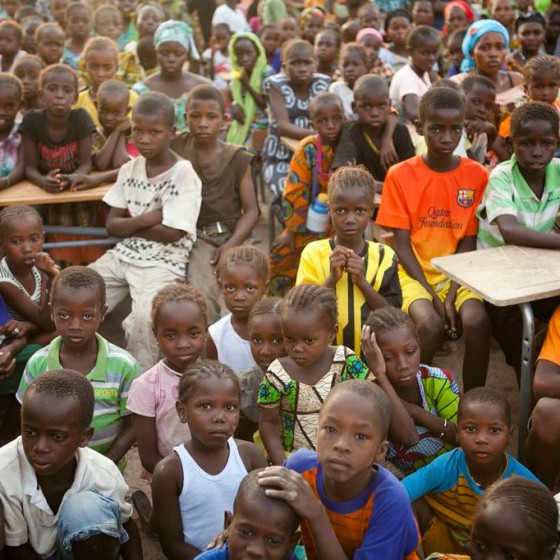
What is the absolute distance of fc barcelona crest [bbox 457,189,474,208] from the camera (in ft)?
13.0

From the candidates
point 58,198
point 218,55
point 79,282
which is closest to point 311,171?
point 58,198

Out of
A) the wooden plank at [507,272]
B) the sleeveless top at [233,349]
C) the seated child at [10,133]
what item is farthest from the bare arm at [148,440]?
the seated child at [10,133]

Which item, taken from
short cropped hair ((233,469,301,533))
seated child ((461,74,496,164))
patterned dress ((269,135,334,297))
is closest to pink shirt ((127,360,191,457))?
short cropped hair ((233,469,301,533))

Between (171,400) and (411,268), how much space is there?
1.40m

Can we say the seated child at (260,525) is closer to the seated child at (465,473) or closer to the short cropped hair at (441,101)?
the seated child at (465,473)

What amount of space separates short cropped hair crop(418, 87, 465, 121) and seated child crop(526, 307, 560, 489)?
48.7 inches

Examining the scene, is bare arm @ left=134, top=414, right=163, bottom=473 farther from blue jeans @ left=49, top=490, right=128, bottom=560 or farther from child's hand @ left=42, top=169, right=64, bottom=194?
child's hand @ left=42, top=169, right=64, bottom=194

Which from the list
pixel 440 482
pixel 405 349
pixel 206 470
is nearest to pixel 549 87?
pixel 405 349

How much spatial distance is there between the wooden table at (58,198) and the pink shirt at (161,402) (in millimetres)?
1549

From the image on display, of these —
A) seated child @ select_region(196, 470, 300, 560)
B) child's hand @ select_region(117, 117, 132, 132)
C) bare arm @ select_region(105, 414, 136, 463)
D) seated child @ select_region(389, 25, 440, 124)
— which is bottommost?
bare arm @ select_region(105, 414, 136, 463)

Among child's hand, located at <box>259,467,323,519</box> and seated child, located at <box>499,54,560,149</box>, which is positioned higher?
seated child, located at <box>499,54,560,149</box>

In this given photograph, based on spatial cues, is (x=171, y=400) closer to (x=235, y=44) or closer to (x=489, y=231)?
(x=489, y=231)

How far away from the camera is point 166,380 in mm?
3172

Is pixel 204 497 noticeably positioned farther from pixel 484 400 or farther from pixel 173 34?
pixel 173 34
